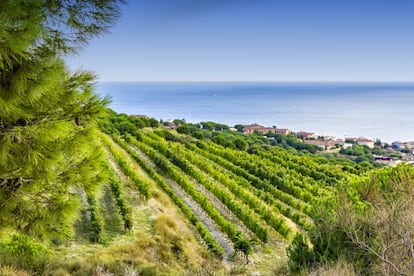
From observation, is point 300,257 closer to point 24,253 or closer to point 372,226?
point 372,226

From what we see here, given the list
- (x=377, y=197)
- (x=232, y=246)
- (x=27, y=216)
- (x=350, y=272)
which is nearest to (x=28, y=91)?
(x=27, y=216)

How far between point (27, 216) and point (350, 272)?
3.92 metres

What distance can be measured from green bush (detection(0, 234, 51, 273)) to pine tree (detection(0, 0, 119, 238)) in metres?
1.59

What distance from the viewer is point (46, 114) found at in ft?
11.4

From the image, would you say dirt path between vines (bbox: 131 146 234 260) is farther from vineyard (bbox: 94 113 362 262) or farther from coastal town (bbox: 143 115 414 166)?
coastal town (bbox: 143 115 414 166)

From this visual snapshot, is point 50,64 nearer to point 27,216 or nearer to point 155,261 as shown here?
point 27,216

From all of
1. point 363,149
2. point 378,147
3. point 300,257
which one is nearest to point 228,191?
point 300,257

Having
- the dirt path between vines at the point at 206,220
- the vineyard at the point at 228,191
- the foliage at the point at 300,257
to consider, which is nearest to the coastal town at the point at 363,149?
the vineyard at the point at 228,191

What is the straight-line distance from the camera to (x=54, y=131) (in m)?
3.36

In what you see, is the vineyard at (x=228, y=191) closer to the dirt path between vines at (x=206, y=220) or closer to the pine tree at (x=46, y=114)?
the dirt path between vines at (x=206, y=220)

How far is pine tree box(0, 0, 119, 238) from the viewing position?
301 cm

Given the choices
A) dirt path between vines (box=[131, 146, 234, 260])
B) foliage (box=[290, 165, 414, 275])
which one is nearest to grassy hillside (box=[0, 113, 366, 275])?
dirt path between vines (box=[131, 146, 234, 260])

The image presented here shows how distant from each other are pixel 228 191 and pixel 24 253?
29.5 feet

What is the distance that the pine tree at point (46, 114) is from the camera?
3.01 meters
